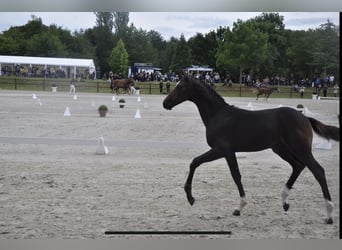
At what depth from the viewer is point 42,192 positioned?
196 inches

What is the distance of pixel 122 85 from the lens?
5574mm

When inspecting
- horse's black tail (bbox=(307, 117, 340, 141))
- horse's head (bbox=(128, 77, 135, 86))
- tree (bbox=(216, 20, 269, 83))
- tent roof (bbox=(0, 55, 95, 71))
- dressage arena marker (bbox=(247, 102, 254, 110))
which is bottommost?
horse's black tail (bbox=(307, 117, 340, 141))

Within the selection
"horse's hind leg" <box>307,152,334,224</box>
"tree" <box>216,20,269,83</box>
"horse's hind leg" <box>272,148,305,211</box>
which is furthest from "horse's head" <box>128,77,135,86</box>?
"horse's hind leg" <box>307,152,334,224</box>

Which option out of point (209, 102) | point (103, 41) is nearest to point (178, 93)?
point (209, 102)

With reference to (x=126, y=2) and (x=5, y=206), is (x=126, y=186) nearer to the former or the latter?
(x=5, y=206)

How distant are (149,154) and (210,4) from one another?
213cm

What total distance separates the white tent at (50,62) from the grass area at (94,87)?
0.18 m

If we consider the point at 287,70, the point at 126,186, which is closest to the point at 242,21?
the point at 287,70

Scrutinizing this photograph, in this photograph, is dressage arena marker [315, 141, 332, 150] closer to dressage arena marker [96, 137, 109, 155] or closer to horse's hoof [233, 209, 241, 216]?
horse's hoof [233, 209, 241, 216]

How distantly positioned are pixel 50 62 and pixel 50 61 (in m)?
0.02

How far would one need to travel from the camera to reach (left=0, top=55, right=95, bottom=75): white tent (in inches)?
205

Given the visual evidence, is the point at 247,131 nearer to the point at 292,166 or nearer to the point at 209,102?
the point at 209,102

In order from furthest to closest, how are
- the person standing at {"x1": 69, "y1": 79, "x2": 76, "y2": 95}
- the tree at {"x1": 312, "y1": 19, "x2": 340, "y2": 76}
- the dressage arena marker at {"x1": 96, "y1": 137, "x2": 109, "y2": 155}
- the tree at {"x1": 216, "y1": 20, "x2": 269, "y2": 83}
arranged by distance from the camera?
the dressage arena marker at {"x1": 96, "y1": 137, "x2": 109, "y2": 155} < the person standing at {"x1": 69, "y1": 79, "x2": 76, "y2": 95} < the tree at {"x1": 216, "y1": 20, "x2": 269, "y2": 83} < the tree at {"x1": 312, "y1": 19, "x2": 340, "y2": 76}

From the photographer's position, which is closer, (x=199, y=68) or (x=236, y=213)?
(x=236, y=213)
